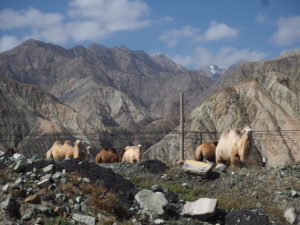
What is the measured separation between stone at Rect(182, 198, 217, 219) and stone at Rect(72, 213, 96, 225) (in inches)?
102

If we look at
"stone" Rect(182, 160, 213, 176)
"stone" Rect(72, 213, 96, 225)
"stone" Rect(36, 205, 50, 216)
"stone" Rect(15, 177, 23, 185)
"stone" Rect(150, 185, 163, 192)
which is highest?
"stone" Rect(15, 177, 23, 185)

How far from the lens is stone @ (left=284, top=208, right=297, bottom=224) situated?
11.1 metres

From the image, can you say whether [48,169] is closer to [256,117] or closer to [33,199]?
[33,199]

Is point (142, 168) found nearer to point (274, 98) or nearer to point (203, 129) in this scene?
point (203, 129)

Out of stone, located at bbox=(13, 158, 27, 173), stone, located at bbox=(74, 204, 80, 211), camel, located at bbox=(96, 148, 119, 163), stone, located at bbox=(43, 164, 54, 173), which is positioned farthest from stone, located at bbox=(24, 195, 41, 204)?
camel, located at bbox=(96, 148, 119, 163)

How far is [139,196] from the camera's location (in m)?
11.4

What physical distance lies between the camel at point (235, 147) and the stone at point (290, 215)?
19.1 feet

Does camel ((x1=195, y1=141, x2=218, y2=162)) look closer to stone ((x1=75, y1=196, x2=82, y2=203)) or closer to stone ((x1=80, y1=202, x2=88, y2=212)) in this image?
stone ((x1=75, y1=196, x2=82, y2=203))

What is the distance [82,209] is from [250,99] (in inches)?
3096

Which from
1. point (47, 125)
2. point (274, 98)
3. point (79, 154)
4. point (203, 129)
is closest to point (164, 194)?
point (79, 154)

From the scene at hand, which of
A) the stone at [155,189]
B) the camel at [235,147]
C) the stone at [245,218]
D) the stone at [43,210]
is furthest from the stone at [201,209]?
the camel at [235,147]

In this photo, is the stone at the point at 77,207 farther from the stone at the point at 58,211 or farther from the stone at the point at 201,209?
the stone at the point at 201,209

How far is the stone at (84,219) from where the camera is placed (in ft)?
30.4

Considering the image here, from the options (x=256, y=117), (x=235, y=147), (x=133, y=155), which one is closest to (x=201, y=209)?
(x=235, y=147)
